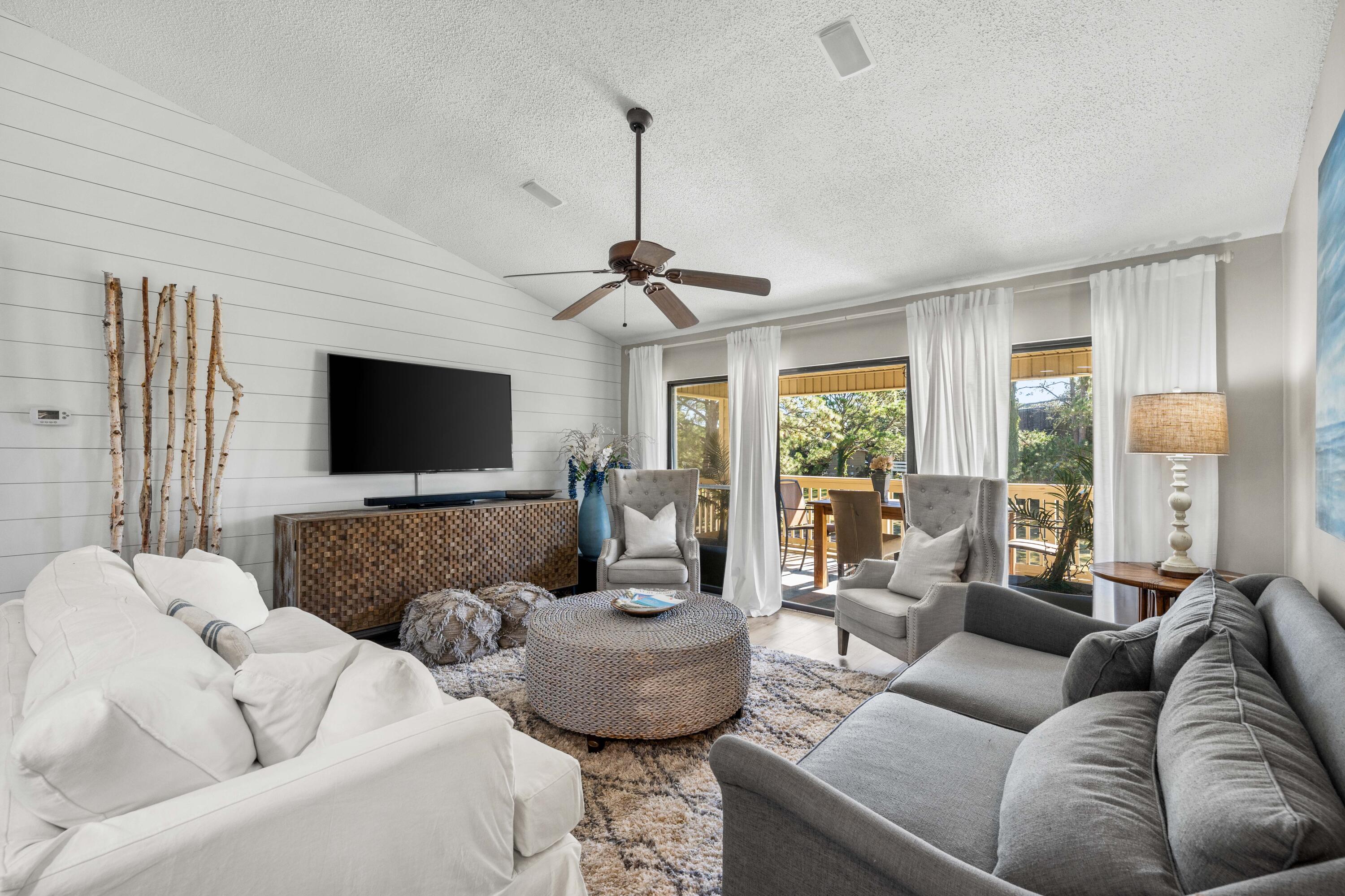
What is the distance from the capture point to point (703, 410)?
5398 millimetres

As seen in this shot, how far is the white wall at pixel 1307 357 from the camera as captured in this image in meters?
1.71

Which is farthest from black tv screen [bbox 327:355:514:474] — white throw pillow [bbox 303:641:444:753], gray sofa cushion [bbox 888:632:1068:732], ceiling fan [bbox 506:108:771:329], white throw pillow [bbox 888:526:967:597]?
gray sofa cushion [bbox 888:632:1068:732]

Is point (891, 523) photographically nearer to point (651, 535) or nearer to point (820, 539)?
point (820, 539)

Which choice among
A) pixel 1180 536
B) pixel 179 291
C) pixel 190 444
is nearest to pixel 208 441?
pixel 190 444

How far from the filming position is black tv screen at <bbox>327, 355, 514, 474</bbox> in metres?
3.97

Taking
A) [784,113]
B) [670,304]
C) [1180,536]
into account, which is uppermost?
[784,113]

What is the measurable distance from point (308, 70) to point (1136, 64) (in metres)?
3.44

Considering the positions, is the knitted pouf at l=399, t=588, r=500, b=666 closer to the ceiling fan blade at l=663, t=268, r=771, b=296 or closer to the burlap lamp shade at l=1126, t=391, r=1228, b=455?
the ceiling fan blade at l=663, t=268, r=771, b=296

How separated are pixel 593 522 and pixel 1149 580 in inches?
140

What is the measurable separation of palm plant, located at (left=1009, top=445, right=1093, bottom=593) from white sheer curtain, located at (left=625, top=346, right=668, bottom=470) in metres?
2.87

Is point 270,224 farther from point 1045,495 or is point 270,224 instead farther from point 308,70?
point 1045,495

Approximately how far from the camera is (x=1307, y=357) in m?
2.14

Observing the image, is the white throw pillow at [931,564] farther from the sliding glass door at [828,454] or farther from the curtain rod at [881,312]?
the curtain rod at [881,312]

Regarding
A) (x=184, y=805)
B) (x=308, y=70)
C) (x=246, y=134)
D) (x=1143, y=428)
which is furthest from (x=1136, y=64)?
(x=246, y=134)
